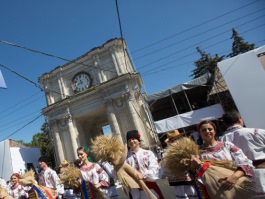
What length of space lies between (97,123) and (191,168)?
852 inches

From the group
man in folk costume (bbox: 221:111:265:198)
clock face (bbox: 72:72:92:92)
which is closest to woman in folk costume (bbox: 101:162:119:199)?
man in folk costume (bbox: 221:111:265:198)

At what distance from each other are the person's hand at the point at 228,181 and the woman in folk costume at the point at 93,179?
2.40m

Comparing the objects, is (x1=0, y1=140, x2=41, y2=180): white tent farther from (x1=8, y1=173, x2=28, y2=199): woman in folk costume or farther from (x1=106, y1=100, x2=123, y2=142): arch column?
(x1=8, y1=173, x2=28, y2=199): woman in folk costume

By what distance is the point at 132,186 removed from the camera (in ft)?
9.69

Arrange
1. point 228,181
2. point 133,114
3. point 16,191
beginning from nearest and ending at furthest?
point 228,181 < point 16,191 < point 133,114

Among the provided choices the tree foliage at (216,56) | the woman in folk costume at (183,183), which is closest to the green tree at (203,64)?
the tree foliage at (216,56)

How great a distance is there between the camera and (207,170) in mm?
2287

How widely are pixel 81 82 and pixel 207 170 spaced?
19360 mm

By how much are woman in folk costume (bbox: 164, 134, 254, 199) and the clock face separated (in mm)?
18195

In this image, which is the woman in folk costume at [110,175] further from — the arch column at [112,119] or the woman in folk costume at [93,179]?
the arch column at [112,119]

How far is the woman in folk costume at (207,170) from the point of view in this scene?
2158 mm

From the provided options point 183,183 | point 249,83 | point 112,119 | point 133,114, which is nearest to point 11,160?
point 112,119

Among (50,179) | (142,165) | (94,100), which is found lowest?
(142,165)

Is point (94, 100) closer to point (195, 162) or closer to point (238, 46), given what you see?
point (195, 162)
